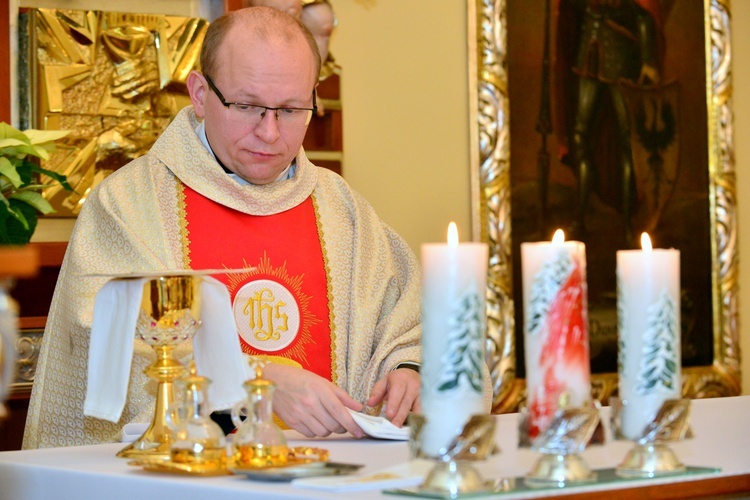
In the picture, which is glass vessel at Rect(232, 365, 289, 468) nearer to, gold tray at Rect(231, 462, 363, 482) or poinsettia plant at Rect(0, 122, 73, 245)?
gold tray at Rect(231, 462, 363, 482)

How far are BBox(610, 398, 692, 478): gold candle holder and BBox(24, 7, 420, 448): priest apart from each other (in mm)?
1391

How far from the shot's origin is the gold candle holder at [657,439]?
1555 millimetres

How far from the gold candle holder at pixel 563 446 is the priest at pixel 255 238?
146 centimetres

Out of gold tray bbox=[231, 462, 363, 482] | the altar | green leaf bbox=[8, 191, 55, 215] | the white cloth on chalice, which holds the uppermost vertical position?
green leaf bbox=[8, 191, 55, 215]

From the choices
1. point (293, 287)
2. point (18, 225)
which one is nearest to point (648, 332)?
point (293, 287)

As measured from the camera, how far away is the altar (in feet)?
5.07

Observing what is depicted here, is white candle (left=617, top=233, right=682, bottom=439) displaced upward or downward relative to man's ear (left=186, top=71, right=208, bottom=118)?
downward

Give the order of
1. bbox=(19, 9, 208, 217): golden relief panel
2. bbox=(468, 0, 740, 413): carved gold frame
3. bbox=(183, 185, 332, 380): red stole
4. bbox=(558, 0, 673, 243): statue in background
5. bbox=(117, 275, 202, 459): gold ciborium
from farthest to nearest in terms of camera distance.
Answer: bbox=(558, 0, 673, 243): statue in background
bbox=(468, 0, 740, 413): carved gold frame
bbox=(19, 9, 208, 217): golden relief panel
bbox=(183, 185, 332, 380): red stole
bbox=(117, 275, 202, 459): gold ciborium

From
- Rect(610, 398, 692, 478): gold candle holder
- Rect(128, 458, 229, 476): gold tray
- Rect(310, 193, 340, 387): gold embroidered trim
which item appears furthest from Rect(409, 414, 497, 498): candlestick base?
Rect(310, 193, 340, 387): gold embroidered trim

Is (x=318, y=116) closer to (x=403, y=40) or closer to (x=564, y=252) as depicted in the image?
(x=403, y=40)

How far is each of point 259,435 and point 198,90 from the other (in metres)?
1.85

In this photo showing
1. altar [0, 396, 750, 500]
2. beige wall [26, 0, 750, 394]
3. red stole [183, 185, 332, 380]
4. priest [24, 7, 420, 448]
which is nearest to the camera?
altar [0, 396, 750, 500]

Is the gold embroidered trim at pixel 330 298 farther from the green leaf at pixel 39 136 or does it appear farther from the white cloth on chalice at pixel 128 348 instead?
the white cloth on chalice at pixel 128 348

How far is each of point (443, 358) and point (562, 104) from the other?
3952 millimetres
